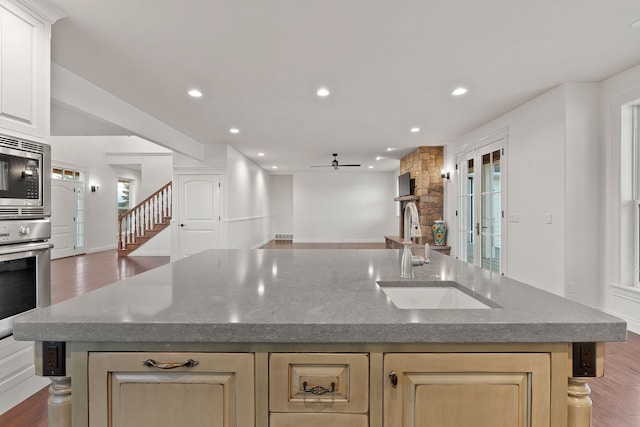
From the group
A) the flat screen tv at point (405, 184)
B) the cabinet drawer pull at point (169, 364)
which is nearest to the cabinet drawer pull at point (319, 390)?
the cabinet drawer pull at point (169, 364)

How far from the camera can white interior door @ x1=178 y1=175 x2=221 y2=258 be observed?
660 centimetres

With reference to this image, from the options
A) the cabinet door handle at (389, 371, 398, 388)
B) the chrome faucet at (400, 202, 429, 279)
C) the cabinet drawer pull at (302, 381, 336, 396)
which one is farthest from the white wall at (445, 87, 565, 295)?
the cabinet drawer pull at (302, 381, 336, 396)

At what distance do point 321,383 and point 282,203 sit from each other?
458 inches

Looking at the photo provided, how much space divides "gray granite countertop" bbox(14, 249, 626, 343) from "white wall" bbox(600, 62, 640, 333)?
3.07m

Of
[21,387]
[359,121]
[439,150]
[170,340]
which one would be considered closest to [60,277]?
[21,387]

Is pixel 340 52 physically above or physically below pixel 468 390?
above

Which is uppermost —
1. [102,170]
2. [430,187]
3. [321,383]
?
[102,170]

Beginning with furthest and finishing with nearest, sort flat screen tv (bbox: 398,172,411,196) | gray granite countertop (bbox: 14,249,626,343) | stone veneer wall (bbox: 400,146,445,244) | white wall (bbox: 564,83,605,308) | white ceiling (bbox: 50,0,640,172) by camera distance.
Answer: flat screen tv (bbox: 398,172,411,196) → stone veneer wall (bbox: 400,146,445,244) → white wall (bbox: 564,83,605,308) → white ceiling (bbox: 50,0,640,172) → gray granite countertop (bbox: 14,249,626,343)

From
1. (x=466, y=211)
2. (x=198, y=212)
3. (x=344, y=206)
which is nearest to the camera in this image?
(x=466, y=211)

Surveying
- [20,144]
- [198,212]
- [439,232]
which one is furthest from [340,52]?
[198,212]

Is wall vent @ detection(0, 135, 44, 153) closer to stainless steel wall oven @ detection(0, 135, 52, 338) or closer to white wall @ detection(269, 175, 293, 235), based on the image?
stainless steel wall oven @ detection(0, 135, 52, 338)

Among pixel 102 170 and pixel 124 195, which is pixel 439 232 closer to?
pixel 102 170

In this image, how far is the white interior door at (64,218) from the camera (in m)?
7.47

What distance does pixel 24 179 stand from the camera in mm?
1955
